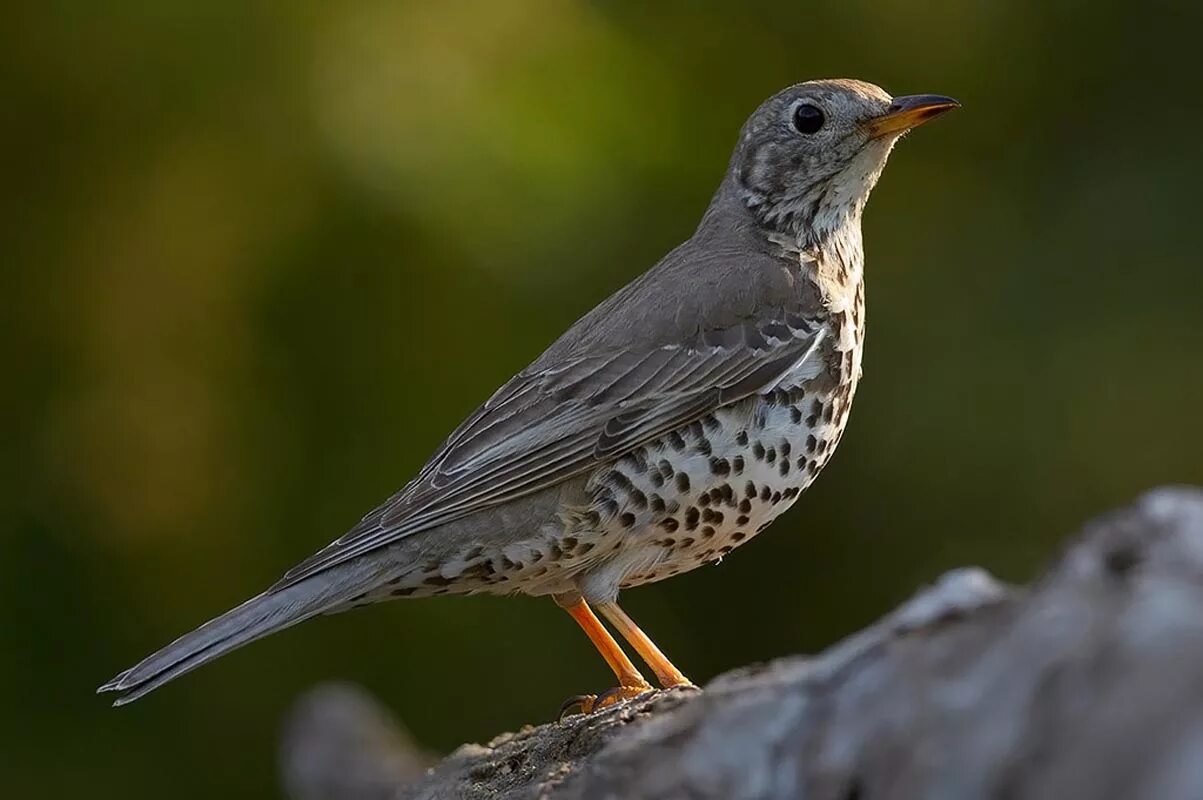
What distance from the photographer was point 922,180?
7.09 metres

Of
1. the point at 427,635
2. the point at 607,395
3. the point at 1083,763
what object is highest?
the point at 607,395

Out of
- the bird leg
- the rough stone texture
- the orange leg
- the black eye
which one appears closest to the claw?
the bird leg

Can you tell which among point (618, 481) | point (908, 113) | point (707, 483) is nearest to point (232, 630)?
point (618, 481)

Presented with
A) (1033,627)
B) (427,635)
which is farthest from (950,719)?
(427,635)

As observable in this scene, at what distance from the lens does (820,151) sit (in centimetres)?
458

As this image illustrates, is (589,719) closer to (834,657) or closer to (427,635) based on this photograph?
(834,657)

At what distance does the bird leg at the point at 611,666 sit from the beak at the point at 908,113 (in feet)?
4.94

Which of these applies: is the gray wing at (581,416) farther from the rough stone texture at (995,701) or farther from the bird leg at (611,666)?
the rough stone texture at (995,701)

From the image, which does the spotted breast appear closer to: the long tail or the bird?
the bird

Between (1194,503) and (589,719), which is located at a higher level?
(1194,503)

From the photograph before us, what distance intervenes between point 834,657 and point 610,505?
1.92 meters

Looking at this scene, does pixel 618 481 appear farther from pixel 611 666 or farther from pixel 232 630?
pixel 232 630

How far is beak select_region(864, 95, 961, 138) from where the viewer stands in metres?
4.33

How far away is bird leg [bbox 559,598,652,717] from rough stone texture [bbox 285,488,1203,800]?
1.57 meters
